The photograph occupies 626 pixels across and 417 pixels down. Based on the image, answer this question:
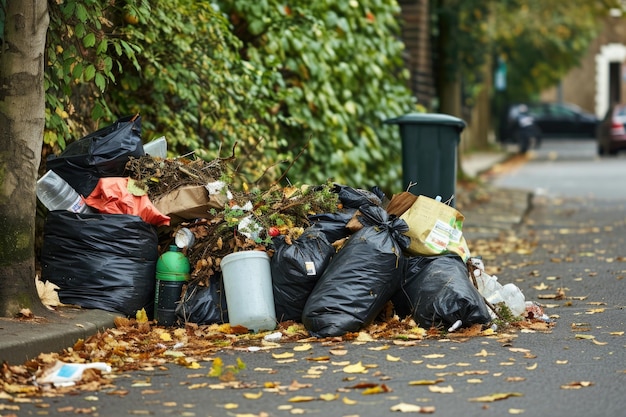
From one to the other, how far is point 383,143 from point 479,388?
868 centimetres

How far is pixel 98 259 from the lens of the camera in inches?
282

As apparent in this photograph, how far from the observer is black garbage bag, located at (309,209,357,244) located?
7473 mm

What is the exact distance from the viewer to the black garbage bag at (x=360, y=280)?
6762mm

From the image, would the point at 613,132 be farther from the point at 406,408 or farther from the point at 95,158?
the point at 406,408

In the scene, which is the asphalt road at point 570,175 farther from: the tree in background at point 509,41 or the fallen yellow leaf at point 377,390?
the fallen yellow leaf at point 377,390

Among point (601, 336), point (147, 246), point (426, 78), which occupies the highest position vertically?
point (426, 78)

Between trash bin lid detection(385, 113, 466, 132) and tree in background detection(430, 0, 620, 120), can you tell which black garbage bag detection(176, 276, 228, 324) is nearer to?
trash bin lid detection(385, 113, 466, 132)

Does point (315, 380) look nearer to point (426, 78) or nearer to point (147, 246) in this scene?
point (147, 246)

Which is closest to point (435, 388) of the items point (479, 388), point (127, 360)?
point (479, 388)

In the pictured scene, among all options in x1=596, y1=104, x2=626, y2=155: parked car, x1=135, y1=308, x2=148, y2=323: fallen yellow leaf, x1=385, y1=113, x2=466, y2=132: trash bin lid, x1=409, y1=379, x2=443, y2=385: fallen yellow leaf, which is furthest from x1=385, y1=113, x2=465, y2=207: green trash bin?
x1=596, y1=104, x2=626, y2=155: parked car

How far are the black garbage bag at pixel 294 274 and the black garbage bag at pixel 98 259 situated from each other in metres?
0.84

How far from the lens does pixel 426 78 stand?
62.1ft

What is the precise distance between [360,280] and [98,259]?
5.16 feet

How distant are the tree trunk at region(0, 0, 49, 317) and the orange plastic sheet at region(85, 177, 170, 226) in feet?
2.21
